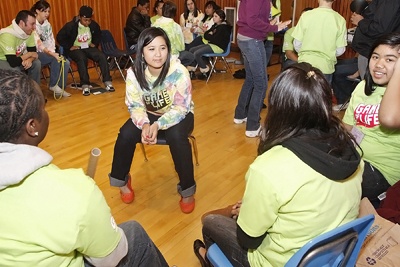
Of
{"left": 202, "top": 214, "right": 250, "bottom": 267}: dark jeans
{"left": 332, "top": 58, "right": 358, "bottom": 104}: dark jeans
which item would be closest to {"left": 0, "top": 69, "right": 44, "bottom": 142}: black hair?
{"left": 202, "top": 214, "right": 250, "bottom": 267}: dark jeans

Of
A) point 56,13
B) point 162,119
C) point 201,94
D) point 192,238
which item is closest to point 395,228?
point 192,238

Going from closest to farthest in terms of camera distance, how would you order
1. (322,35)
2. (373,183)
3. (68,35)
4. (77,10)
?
(373,183), (322,35), (68,35), (77,10)

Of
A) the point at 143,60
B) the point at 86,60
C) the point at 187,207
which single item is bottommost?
the point at 187,207

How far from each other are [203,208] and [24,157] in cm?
175

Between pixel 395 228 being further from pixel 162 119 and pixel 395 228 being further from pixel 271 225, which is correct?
pixel 162 119

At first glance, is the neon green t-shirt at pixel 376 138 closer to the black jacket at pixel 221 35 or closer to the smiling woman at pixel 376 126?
the smiling woman at pixel 376 126

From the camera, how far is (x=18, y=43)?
4566mm

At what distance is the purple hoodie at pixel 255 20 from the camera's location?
140 inches

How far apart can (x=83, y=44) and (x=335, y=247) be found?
5.21m

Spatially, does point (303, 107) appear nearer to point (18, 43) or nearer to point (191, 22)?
point (18, 43)

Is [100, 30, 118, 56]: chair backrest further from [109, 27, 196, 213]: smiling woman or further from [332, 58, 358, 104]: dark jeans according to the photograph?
[109, 27, 196, 213]: smiling woman

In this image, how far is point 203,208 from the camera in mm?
2600

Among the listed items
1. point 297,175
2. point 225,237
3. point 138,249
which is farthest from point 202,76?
point 297,175

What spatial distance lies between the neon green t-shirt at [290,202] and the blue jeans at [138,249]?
1.37 ft
